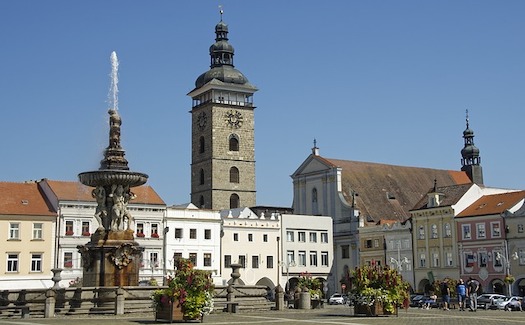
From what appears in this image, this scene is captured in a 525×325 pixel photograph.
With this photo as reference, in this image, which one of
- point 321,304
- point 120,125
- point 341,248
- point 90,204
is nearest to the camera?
point 120,125

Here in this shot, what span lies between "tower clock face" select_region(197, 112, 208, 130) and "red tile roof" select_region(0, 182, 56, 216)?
38684mm

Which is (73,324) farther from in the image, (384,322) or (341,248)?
(341,248)

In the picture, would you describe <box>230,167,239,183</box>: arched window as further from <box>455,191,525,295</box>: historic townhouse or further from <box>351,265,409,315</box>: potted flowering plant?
<box>351,265,409,315</box>: potted flowering plant

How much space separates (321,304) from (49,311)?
14.2 m

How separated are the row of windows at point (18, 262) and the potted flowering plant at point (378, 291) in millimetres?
36182

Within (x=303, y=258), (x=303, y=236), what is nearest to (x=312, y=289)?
(x=303, y=258)

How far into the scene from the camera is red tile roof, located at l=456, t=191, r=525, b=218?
63219 millimetres

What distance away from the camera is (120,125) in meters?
35.4

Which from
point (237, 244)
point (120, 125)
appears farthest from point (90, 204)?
A: point (120, 125)

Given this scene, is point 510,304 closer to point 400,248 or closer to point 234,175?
point 400,248

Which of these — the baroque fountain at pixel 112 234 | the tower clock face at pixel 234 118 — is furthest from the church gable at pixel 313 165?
the baroque fountain at pixel 112 234

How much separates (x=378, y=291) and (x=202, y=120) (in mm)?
73427

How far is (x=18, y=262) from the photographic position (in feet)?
189

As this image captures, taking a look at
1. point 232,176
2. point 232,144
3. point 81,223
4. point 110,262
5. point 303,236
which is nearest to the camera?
point 110,262
